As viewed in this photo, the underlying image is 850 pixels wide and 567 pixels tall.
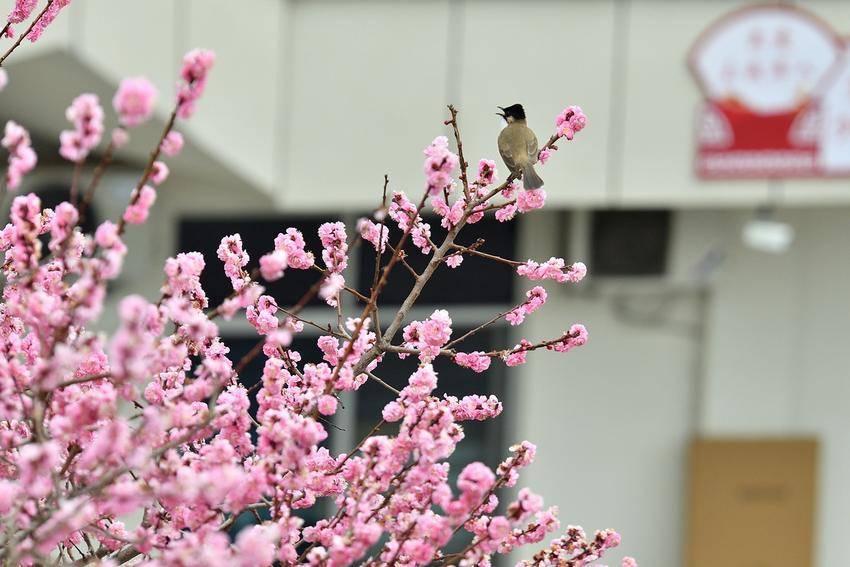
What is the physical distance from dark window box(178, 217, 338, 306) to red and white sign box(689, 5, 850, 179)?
7.05 feet

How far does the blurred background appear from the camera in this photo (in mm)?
6195

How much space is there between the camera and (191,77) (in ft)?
4.01

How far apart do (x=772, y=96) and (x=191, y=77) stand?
18.0 ft

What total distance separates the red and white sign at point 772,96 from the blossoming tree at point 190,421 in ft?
15.3

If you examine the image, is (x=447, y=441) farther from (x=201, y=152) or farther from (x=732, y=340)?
(x=732, y=340)

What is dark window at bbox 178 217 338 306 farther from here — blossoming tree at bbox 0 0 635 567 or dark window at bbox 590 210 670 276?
blossoming tree at bbox 0 0 635 567

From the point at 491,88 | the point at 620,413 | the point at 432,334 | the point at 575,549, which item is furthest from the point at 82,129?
the point at 620,413

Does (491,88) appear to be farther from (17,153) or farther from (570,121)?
(17,153)

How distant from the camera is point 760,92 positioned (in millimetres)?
6289

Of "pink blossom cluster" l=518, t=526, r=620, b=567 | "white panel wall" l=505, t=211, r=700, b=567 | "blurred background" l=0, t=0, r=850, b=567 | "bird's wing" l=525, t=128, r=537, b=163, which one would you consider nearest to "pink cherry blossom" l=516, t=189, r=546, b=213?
"bird's wing" l=525, t=128, r=537, b=163

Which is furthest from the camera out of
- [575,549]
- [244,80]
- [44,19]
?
[244,80]

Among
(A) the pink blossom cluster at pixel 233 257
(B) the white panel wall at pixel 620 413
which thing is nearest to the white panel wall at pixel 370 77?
(B) the white panel wall at pixel 620 413

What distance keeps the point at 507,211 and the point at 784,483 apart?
5.76m

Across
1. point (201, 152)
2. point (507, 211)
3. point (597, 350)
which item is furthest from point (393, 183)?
point (507, 211)
